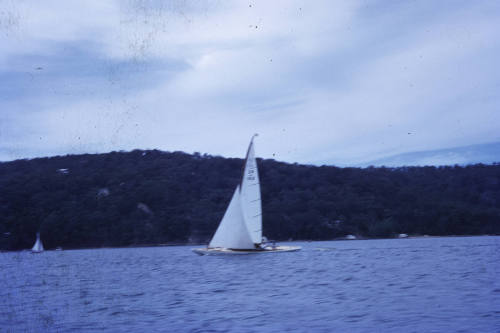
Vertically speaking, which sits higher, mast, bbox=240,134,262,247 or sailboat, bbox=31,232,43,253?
mast, bbox=240,134,262,247

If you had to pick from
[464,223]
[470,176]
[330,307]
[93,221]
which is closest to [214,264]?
[330,307]

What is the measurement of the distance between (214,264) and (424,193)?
93.8 metres

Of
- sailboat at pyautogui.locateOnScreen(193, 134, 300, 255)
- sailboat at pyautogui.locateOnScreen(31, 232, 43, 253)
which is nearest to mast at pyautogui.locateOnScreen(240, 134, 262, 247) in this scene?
sailboat at pyautogui.locateOnScreen(193, 134, 300, 255)

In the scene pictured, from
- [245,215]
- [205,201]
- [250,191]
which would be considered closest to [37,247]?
[205,201]

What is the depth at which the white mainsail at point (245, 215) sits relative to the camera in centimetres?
5400

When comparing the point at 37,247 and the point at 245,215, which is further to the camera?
the point at 37,247

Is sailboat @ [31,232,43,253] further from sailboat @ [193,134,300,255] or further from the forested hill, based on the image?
sailboat @ [193,134,300,255]

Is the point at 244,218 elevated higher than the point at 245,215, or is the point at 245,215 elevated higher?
the point at 245,215

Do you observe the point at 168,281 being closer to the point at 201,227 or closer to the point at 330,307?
the point at 330,307

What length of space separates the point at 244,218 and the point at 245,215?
1356mm

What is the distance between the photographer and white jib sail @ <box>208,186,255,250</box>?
5381 cm

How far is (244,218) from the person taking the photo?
53.4m

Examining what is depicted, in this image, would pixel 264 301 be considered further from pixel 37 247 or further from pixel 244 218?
pixel 37 247

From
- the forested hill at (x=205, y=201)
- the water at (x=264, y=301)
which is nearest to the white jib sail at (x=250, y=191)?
the water at (x=264, y=301)
